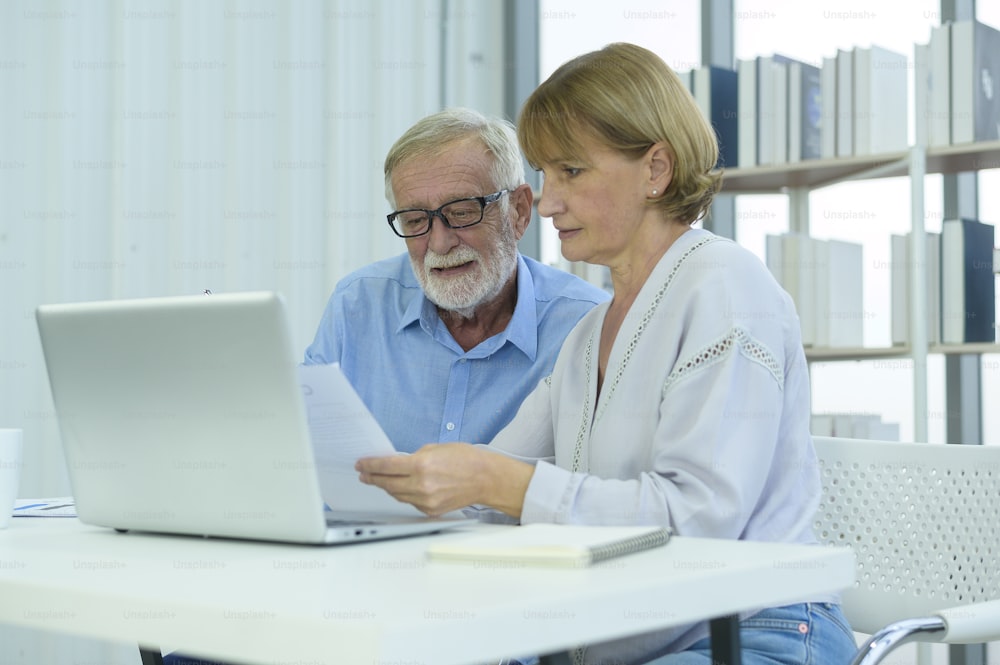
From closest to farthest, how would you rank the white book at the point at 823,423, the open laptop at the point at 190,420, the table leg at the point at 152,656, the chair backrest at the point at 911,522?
1. the open laptop at the point at 190,420
2. the chair backrest at the point at 911,522
3. the table leg at the point at 152,656
4. the white book at the point at 823,423

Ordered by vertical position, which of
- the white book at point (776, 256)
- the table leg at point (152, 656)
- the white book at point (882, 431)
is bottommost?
the table leg at point (152, 656)

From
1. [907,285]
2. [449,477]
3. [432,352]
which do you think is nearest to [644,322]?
→ [449,477]

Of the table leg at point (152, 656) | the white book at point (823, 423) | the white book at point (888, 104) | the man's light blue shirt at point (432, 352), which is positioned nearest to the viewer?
the table leg at point (152, 656)

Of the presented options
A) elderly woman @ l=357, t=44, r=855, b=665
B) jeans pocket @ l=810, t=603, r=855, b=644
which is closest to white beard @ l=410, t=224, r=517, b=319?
elderly woman @ l=357, t=44, r=855, b=665

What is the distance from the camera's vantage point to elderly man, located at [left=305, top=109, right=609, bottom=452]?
188 cm

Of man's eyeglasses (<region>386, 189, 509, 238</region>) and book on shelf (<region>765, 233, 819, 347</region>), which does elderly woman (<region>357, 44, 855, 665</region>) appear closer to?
man's eyeglasses (<region>386, 189, 509, 238</region>)

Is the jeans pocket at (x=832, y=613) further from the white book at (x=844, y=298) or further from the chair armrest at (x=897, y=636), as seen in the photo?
the white book at (x=844, y=298)

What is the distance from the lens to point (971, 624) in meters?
1.11

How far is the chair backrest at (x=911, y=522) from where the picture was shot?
4.32 ft

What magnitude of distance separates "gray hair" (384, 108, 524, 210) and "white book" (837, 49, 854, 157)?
3.24 ft

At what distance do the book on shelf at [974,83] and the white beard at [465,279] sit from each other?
45.0 inches

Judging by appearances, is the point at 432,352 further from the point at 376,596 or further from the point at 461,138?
the point at 376,596

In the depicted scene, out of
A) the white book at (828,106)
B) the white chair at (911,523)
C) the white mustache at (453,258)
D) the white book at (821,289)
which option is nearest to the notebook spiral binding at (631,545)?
the white chair at (911,523)

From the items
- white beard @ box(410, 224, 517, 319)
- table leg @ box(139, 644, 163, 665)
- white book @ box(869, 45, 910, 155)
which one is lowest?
table leg @ box(139, 644, 163, 665)
